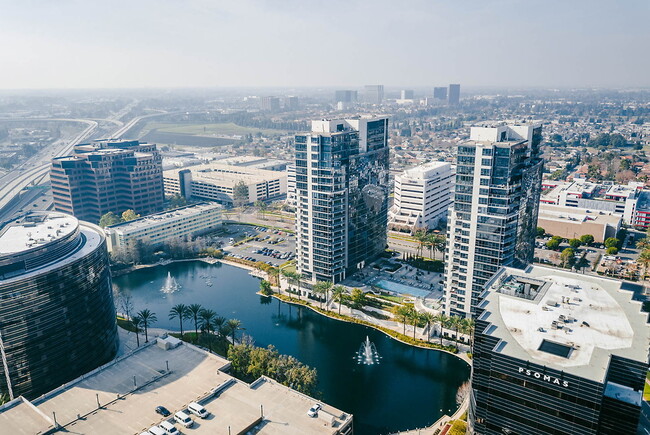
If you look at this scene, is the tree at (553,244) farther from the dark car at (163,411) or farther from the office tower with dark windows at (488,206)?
the dark car at (163,411)

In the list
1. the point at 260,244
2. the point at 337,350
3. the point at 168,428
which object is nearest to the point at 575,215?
the point at 260,244

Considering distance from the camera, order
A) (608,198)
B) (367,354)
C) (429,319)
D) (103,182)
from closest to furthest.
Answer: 1. (367,354)
2. (429,319)
3. (103,182)
4. (608,198)

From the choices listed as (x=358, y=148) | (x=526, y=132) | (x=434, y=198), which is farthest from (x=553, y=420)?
(x=434, y=198)

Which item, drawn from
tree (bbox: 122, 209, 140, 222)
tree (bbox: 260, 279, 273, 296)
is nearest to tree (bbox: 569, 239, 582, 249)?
tree (bbox: 260, 279, 273, 296)

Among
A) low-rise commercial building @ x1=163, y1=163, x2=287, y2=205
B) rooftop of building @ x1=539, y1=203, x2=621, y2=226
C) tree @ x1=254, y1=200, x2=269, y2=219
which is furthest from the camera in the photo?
low-rise commercial building @ x1=163, y1=163, x2=287, y2=205

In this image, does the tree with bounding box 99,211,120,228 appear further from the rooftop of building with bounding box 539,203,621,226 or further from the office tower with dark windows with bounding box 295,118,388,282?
the rooftop of building with bounding box 539,203,621,226

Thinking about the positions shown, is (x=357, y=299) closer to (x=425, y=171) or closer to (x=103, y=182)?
(x=425, y=171)

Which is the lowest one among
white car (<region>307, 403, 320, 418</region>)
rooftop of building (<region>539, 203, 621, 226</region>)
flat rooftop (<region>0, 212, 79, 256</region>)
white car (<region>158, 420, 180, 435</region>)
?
rooftop of building (<region>539, 203, 621, 226</region>)
